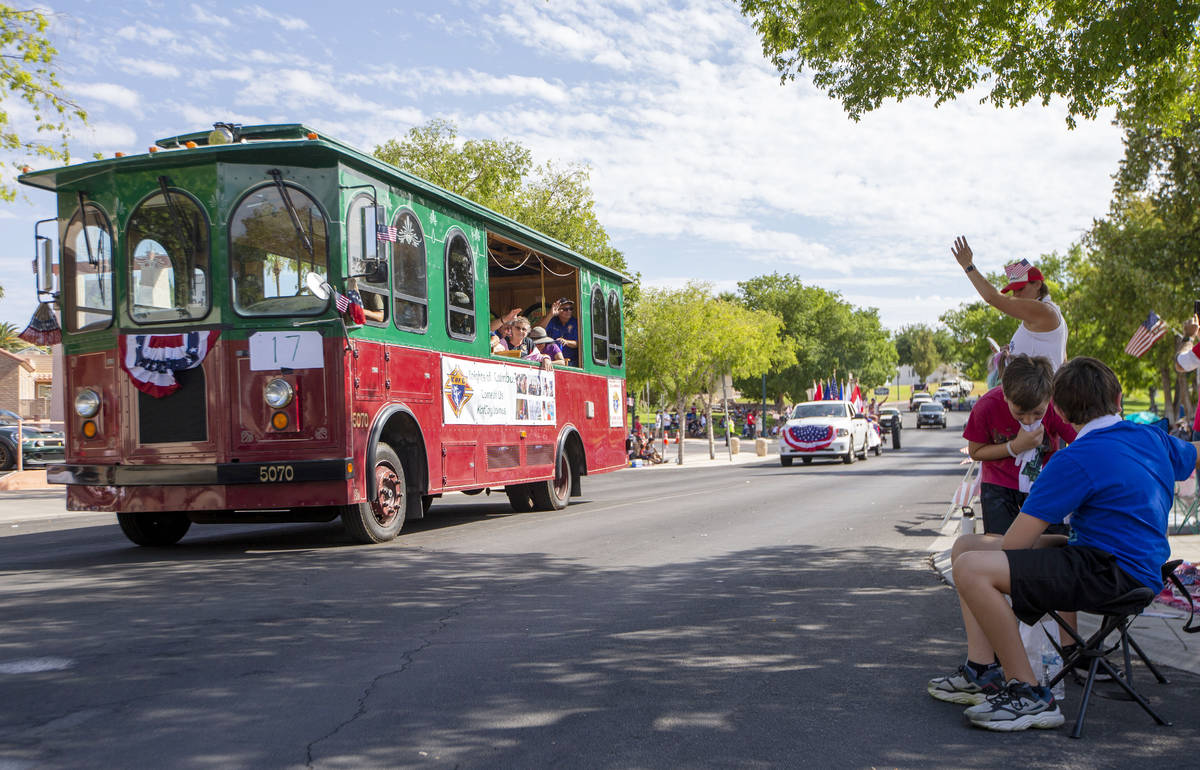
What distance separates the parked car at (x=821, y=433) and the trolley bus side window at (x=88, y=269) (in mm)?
23491

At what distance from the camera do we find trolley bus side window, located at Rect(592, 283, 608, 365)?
16250mm

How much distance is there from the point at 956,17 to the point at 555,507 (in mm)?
8085

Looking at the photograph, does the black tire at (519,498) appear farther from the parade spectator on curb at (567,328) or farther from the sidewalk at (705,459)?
the sidewalk at (705,459)

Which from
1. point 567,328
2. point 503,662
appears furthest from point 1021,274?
point 567,328

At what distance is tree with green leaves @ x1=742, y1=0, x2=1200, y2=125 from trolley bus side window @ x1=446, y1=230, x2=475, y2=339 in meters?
4.10

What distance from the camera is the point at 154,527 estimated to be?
10492 millimetres

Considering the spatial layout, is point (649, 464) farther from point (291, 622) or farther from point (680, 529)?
point (291, 622)

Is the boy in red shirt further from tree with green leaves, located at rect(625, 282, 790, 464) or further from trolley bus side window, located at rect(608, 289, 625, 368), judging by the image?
tree with green leaves, located at rect(625, 282, 790, 464)

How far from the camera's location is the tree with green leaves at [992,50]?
31.6 feet

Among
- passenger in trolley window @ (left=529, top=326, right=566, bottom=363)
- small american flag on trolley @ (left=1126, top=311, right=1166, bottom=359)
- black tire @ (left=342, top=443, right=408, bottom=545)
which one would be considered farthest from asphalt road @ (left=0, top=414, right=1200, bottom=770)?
passenger in trolley window @ (left=529, top=326, right=566, bottom=363)

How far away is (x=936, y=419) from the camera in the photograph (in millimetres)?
72188

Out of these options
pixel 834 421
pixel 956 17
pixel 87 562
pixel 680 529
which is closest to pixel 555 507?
pixel 680 529

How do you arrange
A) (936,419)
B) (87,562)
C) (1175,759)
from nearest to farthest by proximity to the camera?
(1175,759) → (87,562) → (936,419)

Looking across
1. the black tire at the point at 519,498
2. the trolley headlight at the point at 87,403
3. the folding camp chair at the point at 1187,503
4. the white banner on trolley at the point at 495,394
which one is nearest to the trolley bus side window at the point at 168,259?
the trolley headlight at the point at 87,403
